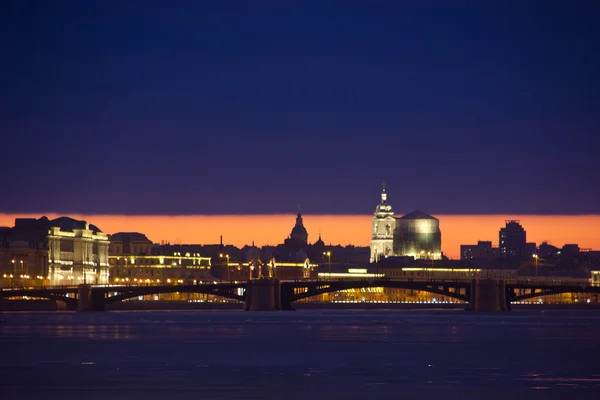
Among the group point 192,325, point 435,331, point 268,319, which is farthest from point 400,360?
point 268,319

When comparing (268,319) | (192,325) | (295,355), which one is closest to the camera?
(295,355)

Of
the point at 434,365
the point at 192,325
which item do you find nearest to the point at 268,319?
the point at 192,325

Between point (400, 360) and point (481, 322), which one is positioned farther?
point (481, 322)

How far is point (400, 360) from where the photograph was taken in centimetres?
9500

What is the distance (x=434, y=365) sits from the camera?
90.0m

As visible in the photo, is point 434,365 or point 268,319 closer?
point 434,365

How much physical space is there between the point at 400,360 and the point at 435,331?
2015 inches

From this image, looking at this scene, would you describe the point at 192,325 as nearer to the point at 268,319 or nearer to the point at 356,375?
the point at 268,319

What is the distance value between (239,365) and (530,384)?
781 inches

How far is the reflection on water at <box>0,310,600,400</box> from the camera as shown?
241 ft

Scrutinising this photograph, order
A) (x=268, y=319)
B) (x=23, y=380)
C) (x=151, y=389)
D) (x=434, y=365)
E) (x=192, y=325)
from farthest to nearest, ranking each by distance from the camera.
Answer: (x=268, y=319)
(x=192, y=325)
(x=434, y=365)
(x=23, y=380)
(x=151, y=389)

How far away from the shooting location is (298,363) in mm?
92688

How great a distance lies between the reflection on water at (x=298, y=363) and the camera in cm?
7356

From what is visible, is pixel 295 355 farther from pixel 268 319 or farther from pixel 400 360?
pixel 268 319
